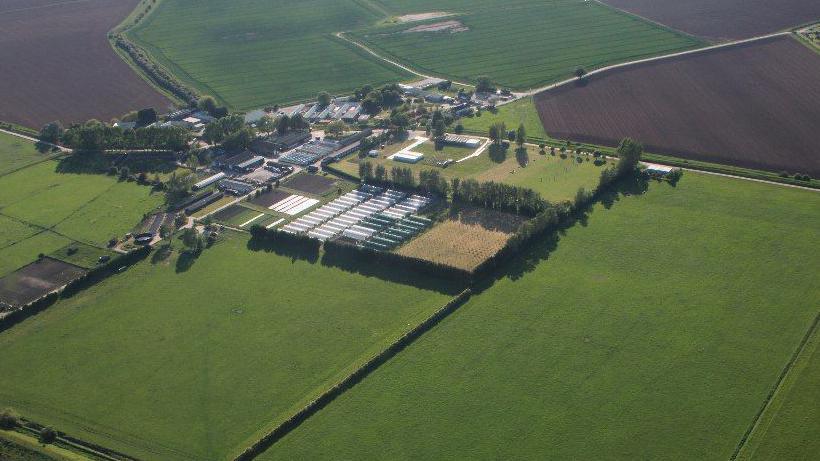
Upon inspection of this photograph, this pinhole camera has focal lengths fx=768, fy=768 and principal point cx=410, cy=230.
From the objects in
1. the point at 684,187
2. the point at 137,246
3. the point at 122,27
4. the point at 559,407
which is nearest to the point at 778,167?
the point at 684,187

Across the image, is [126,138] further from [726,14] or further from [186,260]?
[726,14]

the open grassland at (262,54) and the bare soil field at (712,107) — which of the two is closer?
the bare soil field at (712,107)

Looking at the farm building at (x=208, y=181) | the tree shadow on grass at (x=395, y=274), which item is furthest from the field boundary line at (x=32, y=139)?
the tree shadow on grass at (x=395, y=274)

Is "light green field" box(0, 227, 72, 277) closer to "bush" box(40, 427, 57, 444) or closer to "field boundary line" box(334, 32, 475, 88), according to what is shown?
"bush" box(40, 427, 57, 444)

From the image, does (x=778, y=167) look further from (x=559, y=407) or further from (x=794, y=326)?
(x=559, y=407)

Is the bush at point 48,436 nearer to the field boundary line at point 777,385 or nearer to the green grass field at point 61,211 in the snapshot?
the green grass field at point 61,211

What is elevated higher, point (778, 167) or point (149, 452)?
point (778, 167)
